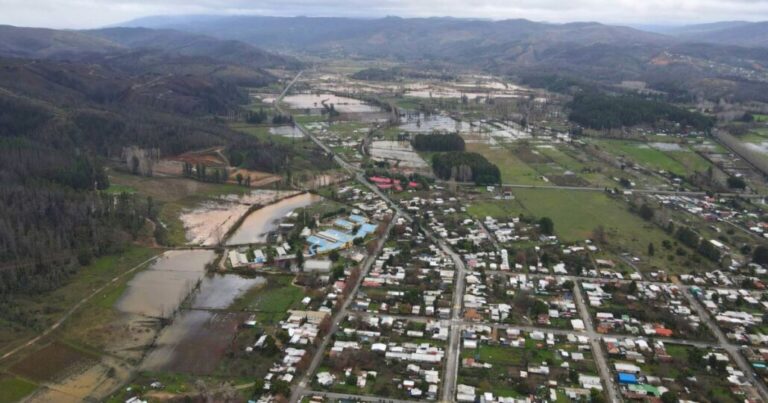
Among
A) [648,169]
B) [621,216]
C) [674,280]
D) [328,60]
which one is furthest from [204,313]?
[328,60]

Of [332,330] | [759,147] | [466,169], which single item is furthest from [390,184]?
[759,147]

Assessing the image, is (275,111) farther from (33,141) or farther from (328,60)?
(328,60)

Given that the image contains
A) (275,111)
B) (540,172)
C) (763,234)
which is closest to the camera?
(763,234)

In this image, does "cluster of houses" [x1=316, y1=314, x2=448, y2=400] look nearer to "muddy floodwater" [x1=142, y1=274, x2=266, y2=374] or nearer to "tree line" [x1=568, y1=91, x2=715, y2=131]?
"muddy floodwater" [x1=142, y1=274, x2=266, y2=374]

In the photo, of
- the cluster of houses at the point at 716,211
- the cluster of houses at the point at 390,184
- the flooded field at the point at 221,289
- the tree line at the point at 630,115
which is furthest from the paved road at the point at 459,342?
the tree line at the point at 630,115

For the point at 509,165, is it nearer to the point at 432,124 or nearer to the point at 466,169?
the point at 466,169

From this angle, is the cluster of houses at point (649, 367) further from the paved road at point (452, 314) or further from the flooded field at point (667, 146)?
the flooded field at point (667, 146)

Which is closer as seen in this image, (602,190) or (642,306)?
(642,306)
